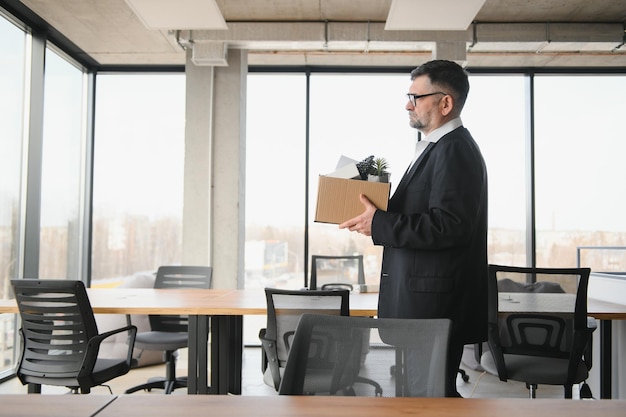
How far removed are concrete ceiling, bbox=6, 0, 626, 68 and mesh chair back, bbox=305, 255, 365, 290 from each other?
2.16m

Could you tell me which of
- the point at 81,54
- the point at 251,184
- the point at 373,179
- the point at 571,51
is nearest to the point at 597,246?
the point at 571,51

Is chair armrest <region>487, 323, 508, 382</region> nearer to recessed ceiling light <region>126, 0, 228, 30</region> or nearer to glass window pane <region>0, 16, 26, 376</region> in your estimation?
recessed ceiling light <region>126, 0, 228, 30</region>

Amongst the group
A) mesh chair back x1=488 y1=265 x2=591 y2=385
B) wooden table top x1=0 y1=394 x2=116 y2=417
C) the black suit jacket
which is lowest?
mesh chair back x1=488 y1=265 x2=591 y2=385

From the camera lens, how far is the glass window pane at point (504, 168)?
21.4 ft

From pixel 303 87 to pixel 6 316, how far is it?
390cm

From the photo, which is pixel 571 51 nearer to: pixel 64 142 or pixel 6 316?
pixel 64 142

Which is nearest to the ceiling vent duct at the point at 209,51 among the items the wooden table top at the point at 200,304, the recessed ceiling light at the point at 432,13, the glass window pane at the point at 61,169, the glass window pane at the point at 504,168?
the glass window pane at the point at 61,169

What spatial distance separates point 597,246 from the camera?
6453 millimetres

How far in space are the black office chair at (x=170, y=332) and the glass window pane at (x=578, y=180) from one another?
4.07 m

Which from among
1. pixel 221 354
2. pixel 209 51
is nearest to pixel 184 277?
pixel 221 354

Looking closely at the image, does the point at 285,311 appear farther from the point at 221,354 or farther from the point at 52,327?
the point at 52,327

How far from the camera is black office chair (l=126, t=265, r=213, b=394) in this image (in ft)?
13.0

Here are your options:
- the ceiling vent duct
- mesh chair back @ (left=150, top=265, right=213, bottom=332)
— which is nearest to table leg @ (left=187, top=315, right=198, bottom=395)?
mesh chair back @ (left=150, top=265, right=213, bottom=332)

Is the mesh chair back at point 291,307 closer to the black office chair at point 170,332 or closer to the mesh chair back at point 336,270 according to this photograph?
the black office chair at point 170,332
